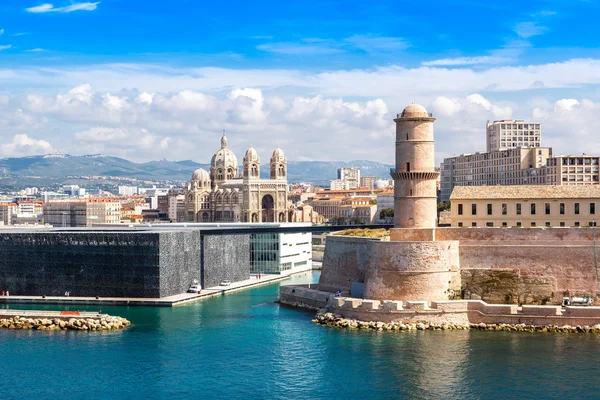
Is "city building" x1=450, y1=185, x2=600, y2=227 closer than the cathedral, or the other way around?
"city building" x1=450, y1=185, x2=600, y2=227

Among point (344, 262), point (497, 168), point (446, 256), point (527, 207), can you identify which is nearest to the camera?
point (446, 256)

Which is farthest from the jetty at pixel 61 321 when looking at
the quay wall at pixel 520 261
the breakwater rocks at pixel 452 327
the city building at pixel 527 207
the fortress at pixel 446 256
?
the city building at pixel 527 207

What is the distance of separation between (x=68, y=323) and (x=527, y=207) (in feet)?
94.2

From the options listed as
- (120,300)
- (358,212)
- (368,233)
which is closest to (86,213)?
(358,212)

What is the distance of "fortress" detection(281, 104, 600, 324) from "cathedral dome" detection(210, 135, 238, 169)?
11364cm

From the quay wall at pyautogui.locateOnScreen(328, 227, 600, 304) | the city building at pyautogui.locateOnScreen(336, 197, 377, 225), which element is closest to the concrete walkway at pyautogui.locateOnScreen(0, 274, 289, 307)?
the quay wall at pyautogui.locateOnScreen(328, 227, 600, 304)

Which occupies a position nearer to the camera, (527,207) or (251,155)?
(527,207)

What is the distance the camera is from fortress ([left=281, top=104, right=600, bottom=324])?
179ft

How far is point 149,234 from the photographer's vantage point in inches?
2589

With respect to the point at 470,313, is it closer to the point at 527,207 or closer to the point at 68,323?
the point at 527,207

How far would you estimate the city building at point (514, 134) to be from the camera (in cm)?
16838

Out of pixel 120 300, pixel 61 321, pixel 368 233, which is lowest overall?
pixel 61 321

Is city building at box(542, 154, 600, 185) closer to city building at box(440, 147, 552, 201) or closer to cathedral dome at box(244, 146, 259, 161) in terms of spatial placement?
city building at box(440, 147, 552, 201)

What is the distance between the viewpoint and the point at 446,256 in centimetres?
5522
